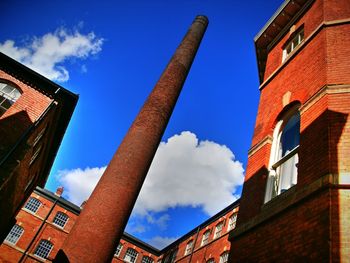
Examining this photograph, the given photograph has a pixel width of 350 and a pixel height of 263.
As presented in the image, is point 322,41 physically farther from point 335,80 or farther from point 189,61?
point 189,61

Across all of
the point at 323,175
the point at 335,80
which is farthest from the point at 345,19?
the point at 323,175

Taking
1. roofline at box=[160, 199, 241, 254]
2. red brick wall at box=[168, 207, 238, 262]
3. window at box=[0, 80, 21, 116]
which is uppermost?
roofline at box=[160, 199, 241, 254]

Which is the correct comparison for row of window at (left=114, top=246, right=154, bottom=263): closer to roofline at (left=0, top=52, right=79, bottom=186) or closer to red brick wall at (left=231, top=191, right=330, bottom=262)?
roofline at (left=0, top=52, right=79, bottom=186)

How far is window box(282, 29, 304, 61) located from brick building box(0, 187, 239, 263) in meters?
18.0

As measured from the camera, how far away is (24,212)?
28016mm

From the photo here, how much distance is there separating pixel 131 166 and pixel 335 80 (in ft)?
16.3

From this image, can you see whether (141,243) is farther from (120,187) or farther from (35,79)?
(120,187)

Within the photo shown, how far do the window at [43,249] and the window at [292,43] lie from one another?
27.7 metres

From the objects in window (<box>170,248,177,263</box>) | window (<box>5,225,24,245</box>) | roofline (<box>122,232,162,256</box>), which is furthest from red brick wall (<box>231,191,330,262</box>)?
roofline (<box>122,232,162,256</box>)

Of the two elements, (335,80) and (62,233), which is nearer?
(335,80)

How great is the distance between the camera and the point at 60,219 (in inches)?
1192

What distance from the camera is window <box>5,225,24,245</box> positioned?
86.1 ft

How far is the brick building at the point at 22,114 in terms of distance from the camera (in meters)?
11.9

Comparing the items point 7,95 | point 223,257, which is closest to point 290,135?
point 7,95
